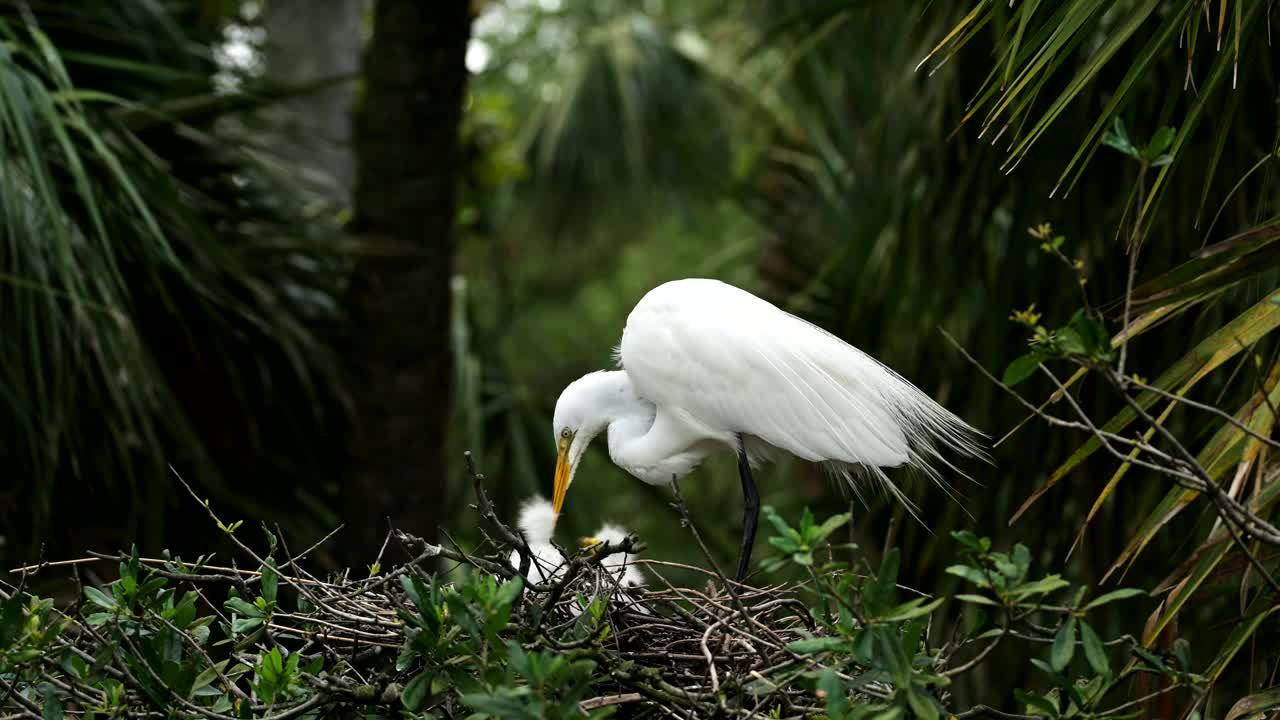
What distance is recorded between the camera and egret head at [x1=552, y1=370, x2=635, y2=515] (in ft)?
8.79

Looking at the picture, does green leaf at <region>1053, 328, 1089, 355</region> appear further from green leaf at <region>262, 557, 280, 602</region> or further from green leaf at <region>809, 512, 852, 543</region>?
green leaf at <region>262, 557, 280, 602</region>

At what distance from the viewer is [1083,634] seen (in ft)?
4.12

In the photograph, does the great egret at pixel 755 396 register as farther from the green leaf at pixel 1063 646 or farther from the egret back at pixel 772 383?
the green leaf at pixel 1063 646

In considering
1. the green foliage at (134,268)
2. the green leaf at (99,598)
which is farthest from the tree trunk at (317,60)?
the green leaf at (99,598)

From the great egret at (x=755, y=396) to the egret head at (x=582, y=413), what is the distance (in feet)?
0.42

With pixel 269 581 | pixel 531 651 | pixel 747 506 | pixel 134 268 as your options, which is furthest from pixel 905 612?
pixel 134 268

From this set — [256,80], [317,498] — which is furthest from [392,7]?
[317,498]

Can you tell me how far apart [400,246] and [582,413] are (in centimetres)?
97

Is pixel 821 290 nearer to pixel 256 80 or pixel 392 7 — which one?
pixel 392 7

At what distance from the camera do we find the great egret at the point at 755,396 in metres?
2.29

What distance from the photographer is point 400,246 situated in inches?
135

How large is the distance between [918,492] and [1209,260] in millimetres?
1528

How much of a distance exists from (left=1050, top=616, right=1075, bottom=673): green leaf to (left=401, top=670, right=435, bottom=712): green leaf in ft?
1.98

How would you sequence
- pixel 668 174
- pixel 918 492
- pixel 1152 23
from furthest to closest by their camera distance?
pixel 668 174 → pixel 918 492 → pixel 1152 23
